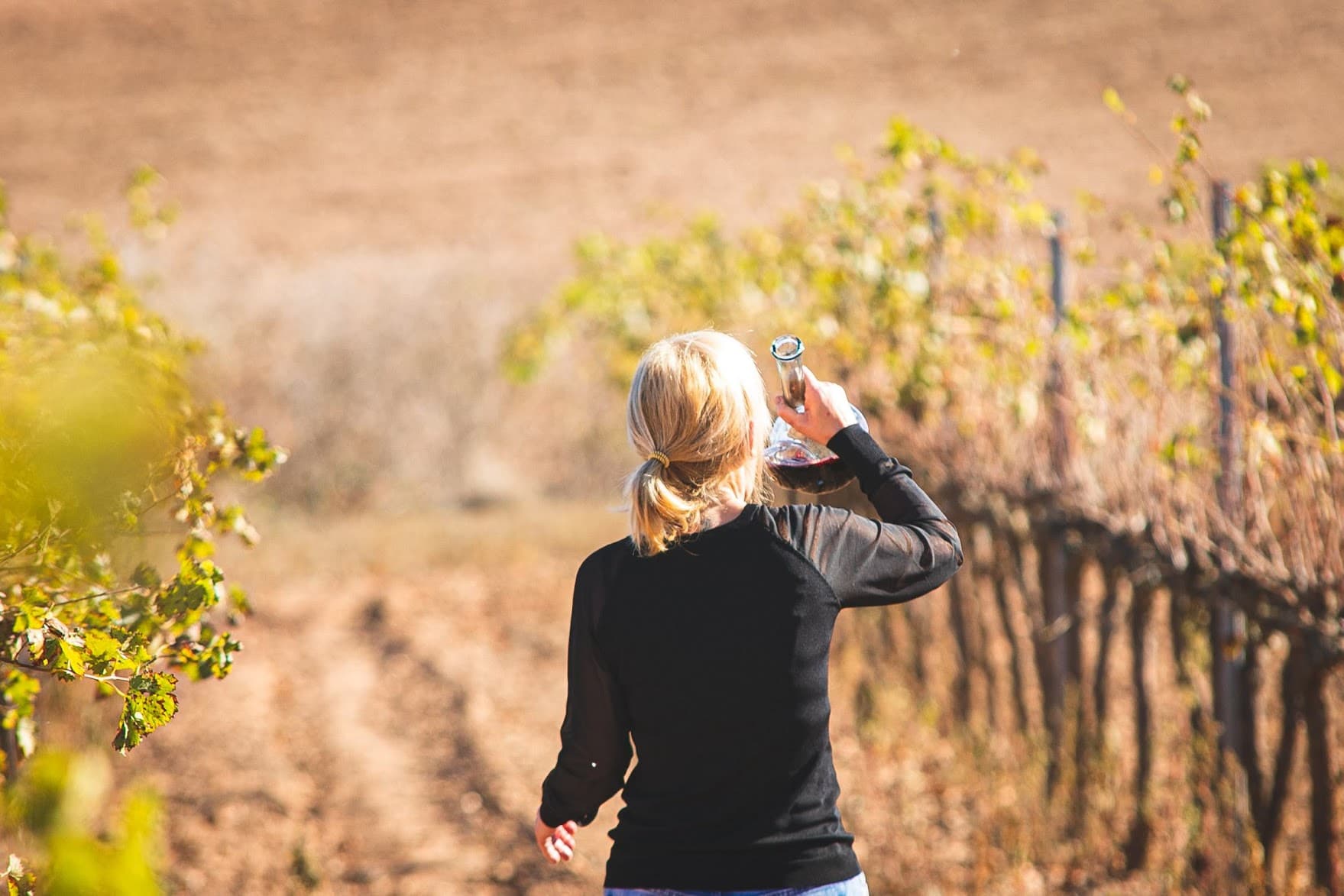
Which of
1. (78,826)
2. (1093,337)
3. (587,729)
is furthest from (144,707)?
(1093,337)

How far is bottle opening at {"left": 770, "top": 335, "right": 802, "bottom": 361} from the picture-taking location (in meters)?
1.91

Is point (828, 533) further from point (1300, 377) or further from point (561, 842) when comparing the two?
point (1300, 377)

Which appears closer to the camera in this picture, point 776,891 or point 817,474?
point 776,891

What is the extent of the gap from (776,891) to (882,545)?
20.7 inches

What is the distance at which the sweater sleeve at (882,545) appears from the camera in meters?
1.77

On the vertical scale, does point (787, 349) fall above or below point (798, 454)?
above

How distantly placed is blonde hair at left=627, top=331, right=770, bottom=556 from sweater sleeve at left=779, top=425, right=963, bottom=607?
13 centimetres

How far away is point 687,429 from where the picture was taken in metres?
1.77

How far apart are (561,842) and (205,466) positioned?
124cm

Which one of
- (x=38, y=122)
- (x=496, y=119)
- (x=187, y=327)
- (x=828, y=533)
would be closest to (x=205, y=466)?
(x=828, y=533)

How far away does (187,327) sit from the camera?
10172 mm

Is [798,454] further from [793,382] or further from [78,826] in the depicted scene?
[78,826]

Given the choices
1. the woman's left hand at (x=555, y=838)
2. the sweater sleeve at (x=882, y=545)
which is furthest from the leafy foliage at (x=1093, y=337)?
the woman's left hand at (x=555, y=838)

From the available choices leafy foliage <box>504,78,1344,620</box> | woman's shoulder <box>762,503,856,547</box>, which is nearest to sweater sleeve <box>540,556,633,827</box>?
woman's shoulder <box>762,503,856,547</box>
